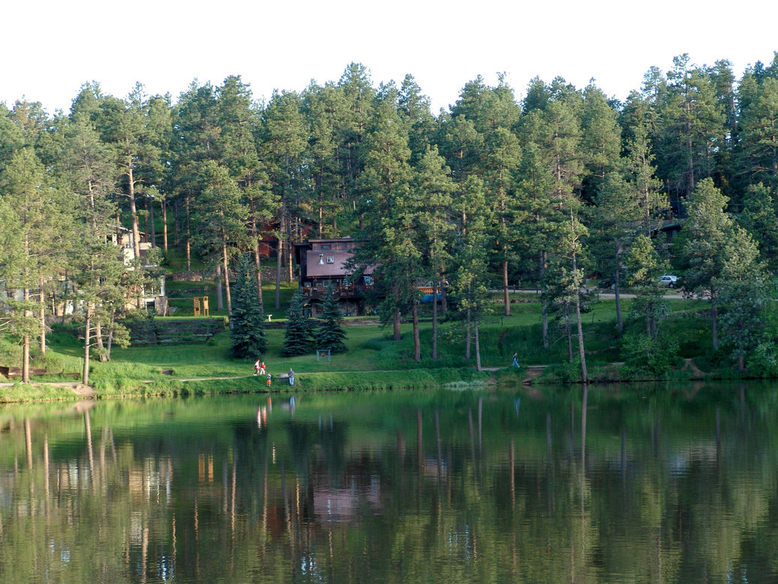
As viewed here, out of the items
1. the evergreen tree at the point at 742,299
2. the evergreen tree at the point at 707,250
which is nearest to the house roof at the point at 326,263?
the evergreen tree at the point at 707,250

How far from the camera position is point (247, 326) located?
72125 millimetres

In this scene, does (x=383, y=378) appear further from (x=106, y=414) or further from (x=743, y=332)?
(x=743, y=332)

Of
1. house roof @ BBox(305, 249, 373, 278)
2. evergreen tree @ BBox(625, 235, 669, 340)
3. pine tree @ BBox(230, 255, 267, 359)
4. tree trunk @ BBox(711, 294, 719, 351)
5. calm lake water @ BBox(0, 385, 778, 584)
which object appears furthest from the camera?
house roof @ BBox(305, 249, 373, 278)

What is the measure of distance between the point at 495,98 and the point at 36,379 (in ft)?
224

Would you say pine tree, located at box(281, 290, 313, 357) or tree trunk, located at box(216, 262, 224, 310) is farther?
tree trunk, located at box(216, 262, 224, 310)

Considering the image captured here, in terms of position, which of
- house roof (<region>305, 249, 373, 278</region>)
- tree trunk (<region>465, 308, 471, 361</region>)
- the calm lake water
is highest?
house roof (<region>305, 249, 373, 278</region>)

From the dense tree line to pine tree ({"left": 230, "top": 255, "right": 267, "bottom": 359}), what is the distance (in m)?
8.52

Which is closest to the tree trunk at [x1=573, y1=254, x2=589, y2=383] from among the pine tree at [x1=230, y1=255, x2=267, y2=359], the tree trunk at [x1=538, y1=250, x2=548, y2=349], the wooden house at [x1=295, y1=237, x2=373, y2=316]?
the tree trunk at [x1=538, y1=250, x2=548, y2=349]

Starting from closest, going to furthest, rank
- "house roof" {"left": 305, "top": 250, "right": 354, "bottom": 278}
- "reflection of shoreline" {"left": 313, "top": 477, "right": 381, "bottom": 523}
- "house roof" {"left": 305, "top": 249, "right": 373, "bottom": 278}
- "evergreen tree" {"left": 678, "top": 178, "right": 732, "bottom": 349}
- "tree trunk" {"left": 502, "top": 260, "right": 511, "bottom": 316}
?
"reflection of shoreline" {"left": 313, "top": 477, "right": 381, "bottom": 523}
"evergreen tree" {"left": 678, "top": 178, "right": 732, "bottom": 349}
"tree trunk" {"left": 502, "top": 260, "right": 511, "bottom": 316}
"house roof" {"left": 305, "top": 249, "right": 373, "bottom": 278}
"house roof" {"left": 305, "top": 250, "right": 354, "bottom": 278}

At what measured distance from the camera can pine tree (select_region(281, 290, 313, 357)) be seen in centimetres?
7362

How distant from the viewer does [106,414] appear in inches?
2088

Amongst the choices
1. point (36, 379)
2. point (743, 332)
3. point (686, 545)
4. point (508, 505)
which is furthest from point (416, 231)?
point (686, 545)

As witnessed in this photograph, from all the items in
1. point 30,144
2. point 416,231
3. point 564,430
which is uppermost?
point 30,144

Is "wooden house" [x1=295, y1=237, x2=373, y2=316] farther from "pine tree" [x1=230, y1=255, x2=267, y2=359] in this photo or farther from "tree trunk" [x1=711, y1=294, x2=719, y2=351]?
"tree trunk" [x1=711, y1=294, x2=719, y2=351]
